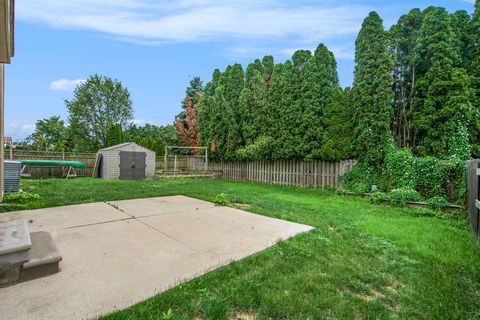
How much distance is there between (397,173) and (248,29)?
6.53m

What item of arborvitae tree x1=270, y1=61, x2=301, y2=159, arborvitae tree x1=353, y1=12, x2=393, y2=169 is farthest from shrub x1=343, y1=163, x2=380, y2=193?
arborvitae tree x1=270, y1=61, x2=301, y2=159

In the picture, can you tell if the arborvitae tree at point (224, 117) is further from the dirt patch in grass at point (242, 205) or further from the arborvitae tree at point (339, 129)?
the dirt patch in grass at point (242, 205)

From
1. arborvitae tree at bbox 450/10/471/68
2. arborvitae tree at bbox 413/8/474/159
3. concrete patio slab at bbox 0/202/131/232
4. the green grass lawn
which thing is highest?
arborvitae tree at bbox 450/10/471/68

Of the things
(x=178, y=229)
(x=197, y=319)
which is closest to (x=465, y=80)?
(x=178, y=229)

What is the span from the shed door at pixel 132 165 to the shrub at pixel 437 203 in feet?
43.1

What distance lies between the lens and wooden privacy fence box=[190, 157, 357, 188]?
1015 cm

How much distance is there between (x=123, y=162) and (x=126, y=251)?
12.3 metres

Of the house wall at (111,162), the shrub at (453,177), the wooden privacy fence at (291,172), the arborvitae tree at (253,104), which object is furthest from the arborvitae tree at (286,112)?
the house wall at (111,162)

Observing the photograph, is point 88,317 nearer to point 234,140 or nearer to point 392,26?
point 392,26

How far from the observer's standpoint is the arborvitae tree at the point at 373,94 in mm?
8617

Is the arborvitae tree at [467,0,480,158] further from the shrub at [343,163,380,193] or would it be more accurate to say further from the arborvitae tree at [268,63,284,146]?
the arborvitae tree at [268,63,284,146]

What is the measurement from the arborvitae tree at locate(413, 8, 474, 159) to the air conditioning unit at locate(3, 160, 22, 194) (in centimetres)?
1130

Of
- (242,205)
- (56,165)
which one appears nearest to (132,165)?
(56,165)

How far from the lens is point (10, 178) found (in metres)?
6.58
